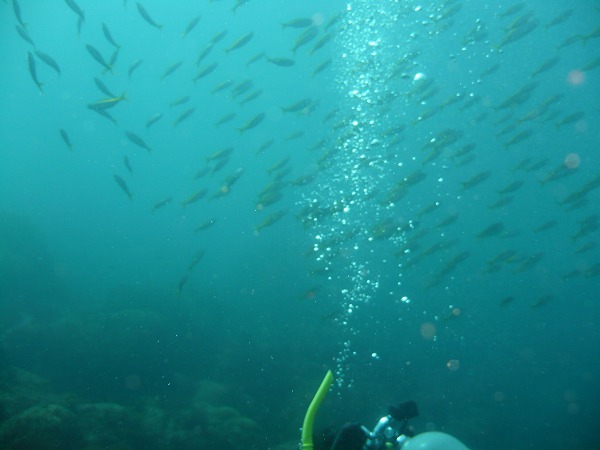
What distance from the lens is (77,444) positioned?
6.61 meters

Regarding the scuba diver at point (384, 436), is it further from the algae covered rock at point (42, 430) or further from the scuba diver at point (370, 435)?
the algae covered rock at point (42, 430)

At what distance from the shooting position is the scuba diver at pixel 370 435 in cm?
250

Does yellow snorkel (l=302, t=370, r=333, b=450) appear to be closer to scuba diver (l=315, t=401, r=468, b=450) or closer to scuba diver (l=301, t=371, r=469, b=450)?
scuba diver (l=301, t=371, r=469, b=450)

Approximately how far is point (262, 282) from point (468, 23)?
202 ft

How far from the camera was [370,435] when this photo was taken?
2639 mm

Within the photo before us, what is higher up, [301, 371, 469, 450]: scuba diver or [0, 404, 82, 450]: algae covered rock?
[301, 371, 469, 450]: scuba diver

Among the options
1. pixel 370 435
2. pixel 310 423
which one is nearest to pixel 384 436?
pixel 370 435

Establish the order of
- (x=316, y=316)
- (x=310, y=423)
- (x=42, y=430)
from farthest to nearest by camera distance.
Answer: (x=316, y=316) < (x=42, y=430) < (x=310, y=423)

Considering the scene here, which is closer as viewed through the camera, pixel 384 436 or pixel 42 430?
pixel 384 436

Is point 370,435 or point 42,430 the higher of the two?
point 370,435

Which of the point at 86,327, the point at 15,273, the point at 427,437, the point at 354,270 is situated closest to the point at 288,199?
the point at 354,270

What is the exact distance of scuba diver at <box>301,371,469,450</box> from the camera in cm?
250

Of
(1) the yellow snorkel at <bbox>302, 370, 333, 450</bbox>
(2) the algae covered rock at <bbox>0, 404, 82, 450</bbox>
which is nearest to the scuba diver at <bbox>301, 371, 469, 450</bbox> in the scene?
(1) the yellow snorkel at <bbox>302, 370, 333, 450</bbox>

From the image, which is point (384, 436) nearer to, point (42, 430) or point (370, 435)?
point (370, 435)
